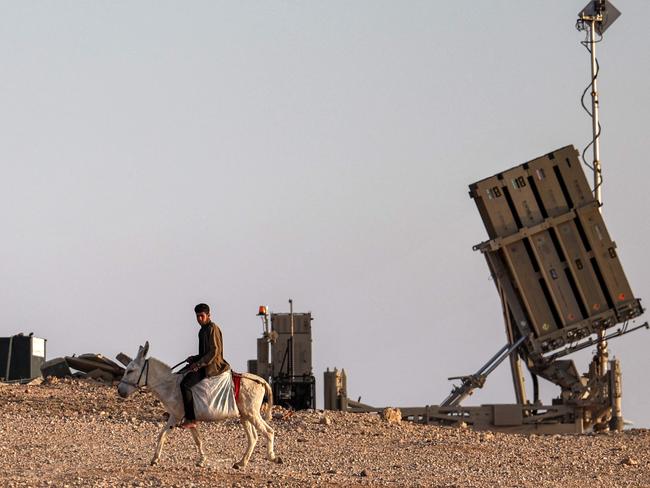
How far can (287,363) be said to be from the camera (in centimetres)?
3070

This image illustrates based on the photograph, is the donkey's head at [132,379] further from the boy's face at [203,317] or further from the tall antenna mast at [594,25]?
the tall antenna mast at [594,25]

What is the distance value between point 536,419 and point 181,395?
13.5 m

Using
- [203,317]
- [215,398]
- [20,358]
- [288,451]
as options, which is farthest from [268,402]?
[20,358]

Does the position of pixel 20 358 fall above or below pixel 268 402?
above

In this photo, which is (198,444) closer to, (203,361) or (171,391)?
(171,391)

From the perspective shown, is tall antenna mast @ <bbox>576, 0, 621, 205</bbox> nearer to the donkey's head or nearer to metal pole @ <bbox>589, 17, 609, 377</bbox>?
metal pole @ <bbox>589, 17, 609, 377</bbox>

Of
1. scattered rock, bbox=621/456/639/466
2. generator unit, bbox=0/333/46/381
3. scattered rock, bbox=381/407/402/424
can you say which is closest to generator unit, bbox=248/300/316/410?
scattered rock, bbox=381/407/402/424

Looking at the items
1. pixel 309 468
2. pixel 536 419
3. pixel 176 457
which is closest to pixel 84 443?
pixel 176 457

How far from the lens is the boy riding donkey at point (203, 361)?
18.0 metres

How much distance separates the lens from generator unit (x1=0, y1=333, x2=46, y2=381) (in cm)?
3462

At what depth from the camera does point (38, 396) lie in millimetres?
29359

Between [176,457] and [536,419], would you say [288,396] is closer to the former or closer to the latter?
[536,419]

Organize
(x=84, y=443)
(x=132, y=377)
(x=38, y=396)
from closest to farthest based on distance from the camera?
(x=132, y=377)
(x=84, y=443)
(x=38, y=396)

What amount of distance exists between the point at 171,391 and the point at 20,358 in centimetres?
1732
